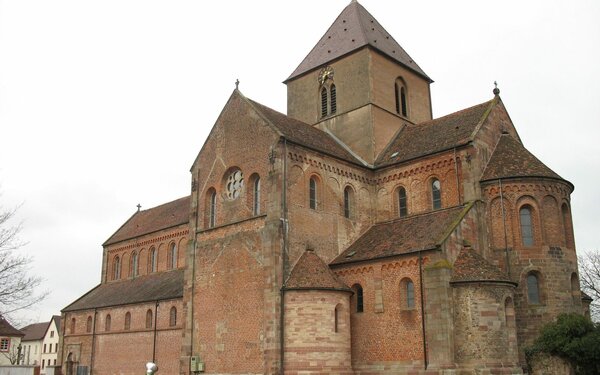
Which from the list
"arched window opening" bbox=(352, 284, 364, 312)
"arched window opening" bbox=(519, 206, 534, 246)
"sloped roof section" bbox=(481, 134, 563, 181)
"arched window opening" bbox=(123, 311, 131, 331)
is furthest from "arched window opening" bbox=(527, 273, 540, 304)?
"arched window opening" bbox=(123, 311, 131, 331)

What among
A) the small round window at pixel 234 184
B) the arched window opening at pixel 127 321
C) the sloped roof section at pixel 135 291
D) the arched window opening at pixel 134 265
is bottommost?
the arched window opening at pixel 127 321

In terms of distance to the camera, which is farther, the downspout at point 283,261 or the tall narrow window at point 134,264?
the tall narrow window at point 134,264

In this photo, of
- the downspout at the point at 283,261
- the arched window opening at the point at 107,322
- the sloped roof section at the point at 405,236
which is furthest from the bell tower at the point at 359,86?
the arched window opening at the point at 107,322

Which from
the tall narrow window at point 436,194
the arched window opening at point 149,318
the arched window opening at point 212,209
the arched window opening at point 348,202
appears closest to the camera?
the tall narrow window at point 436,194

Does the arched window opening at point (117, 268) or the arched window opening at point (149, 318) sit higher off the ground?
the arched window opening at point (117, 268)

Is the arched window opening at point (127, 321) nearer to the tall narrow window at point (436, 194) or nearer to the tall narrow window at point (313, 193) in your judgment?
the tall narrow window at point (313, 193)

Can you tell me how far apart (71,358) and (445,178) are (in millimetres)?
35322

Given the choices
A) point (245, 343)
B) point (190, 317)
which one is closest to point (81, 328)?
point (190, 317)

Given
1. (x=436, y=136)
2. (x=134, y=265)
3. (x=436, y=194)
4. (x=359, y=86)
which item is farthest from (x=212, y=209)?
(x=134, y=265)

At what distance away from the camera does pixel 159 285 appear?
47594 millimetres

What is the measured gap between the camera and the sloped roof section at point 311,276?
29047mm

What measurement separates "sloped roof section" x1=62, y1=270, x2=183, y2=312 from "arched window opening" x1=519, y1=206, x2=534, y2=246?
2328cm

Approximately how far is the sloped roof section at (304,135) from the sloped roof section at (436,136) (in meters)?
2.40

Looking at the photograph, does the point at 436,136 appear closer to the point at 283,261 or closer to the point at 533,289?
the point at 533,289
